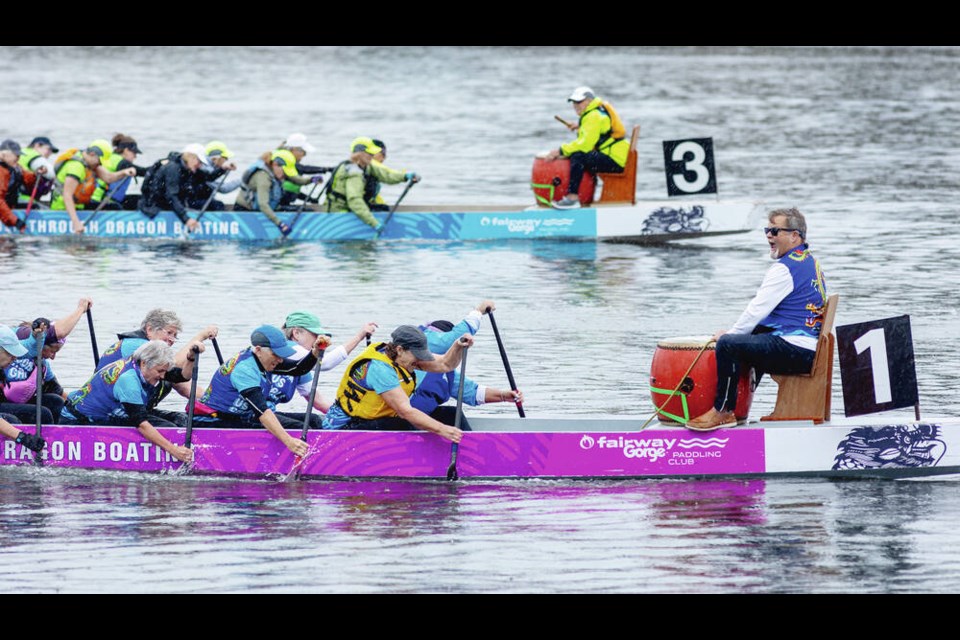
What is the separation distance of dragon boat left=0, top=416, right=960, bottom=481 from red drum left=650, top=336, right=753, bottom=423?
17cm

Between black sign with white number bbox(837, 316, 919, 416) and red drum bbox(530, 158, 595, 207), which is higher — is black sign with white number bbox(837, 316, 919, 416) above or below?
below

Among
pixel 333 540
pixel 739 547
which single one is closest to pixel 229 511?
pixel 333 540

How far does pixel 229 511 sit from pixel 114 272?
12.2 m

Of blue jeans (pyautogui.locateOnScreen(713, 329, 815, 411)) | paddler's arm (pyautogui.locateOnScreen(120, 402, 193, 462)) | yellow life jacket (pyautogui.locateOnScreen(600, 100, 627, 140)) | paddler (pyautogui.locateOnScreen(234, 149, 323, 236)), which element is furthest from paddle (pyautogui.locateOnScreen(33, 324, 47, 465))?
yellow life jacket (pyautogui.locateOnScreen(600, 100, 627, 140))

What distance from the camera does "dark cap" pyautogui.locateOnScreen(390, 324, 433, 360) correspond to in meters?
13.4

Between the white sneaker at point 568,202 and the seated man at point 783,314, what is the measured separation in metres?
12.8

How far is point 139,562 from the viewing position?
11.9m

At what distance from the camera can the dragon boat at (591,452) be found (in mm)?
13539

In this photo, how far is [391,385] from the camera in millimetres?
13539

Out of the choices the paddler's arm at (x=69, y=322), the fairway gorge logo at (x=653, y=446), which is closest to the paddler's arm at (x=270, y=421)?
the paddler's arm at (x=69, y=322)

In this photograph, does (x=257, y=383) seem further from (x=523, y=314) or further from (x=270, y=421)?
(x=523, y=314)

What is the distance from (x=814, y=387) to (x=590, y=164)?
12.1m

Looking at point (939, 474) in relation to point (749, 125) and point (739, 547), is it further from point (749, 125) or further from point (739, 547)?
point (749, 125)

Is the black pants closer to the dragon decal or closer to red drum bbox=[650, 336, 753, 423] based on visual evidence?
red drum bbox=[650, 336, 753, 423]
